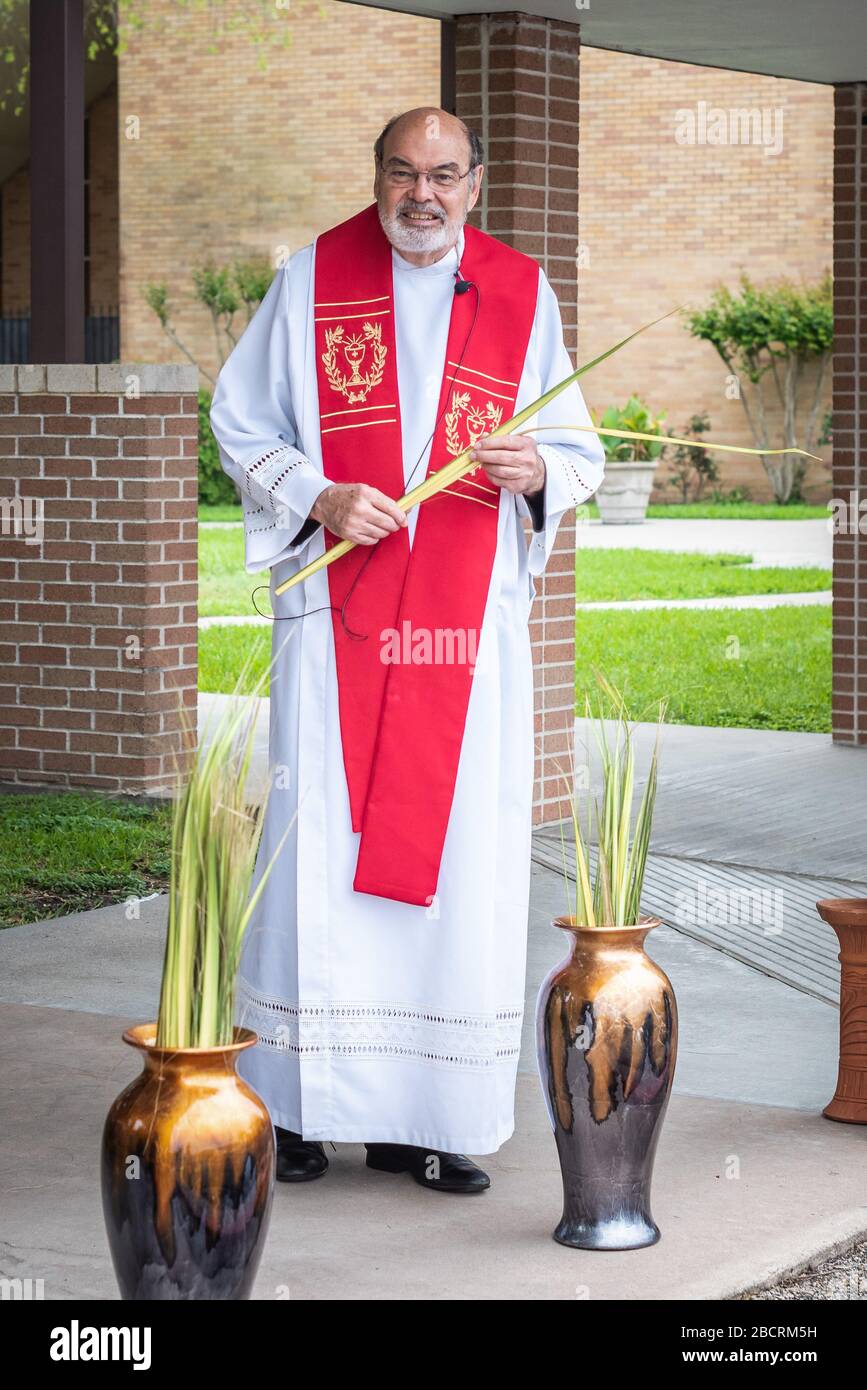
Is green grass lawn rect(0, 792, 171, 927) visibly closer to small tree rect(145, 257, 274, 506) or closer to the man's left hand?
the man's left hand

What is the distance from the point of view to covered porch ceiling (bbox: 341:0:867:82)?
8.23 metres

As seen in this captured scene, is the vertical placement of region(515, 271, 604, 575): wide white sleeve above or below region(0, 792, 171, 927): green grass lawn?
above

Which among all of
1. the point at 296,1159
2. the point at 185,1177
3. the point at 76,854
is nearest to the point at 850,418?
the point at 76,854

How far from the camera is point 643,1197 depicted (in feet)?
13.1

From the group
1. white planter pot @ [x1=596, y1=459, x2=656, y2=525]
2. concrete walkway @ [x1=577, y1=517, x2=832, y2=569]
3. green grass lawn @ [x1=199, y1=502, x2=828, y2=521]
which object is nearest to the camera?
concrete walkway @ [x1=577, y1=517, x2=832, y2=569]

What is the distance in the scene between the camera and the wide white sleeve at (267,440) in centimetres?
435

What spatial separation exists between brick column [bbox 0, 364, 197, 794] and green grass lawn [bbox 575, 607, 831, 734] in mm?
2884

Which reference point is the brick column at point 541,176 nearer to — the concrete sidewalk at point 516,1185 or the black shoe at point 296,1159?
the concrete sidewalk at point 516,1185

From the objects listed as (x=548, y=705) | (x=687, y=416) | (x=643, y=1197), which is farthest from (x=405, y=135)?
(x=687, y=416)

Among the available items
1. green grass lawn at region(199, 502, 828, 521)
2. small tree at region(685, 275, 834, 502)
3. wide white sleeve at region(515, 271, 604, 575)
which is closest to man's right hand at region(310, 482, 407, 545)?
wide white sleeve at region(515, 271, 604, 575)

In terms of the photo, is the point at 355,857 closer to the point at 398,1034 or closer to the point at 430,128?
the point at 398,1034

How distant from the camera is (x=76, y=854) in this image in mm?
7859
